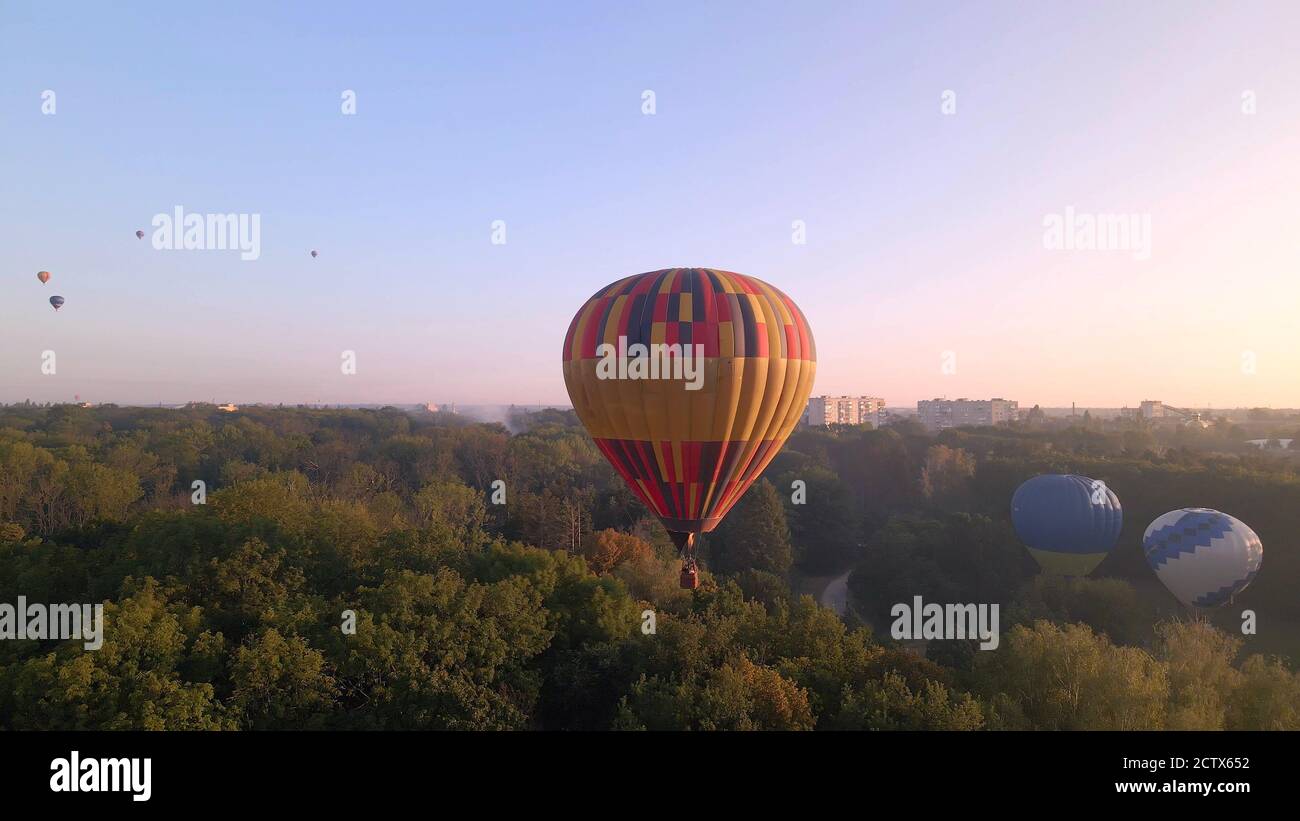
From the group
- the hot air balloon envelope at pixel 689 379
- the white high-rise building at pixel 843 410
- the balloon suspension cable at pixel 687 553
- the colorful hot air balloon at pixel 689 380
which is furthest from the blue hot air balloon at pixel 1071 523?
the white high-rise building at pixel 843 410

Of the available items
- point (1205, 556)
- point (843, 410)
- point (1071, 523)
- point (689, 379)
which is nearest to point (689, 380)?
point (689, 379)

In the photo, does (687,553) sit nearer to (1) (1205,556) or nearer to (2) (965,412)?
(1) (1205,556)

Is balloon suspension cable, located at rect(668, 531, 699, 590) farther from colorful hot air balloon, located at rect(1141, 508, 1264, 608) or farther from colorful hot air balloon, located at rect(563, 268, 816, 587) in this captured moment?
colorful hot air balloon, located at rect(1141, 508, 1264, 608)

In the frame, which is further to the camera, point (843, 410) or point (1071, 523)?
point (843, 410)

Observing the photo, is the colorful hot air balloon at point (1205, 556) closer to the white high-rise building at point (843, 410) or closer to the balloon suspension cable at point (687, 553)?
the balloon suspension cable at point (687, 553)

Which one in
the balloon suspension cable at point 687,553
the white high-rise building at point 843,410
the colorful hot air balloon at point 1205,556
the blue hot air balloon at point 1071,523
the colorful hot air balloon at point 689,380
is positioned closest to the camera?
the colorful hot air balloon at point 689,380

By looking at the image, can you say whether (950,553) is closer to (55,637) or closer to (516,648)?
(516,648)

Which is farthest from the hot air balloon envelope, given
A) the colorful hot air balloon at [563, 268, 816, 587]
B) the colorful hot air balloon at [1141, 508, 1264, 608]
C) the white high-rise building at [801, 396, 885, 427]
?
the white high-rise building at [801, 396, 885, 427]
